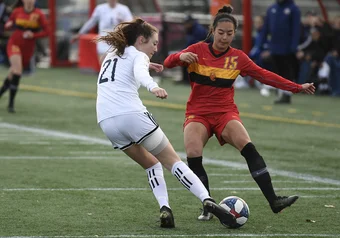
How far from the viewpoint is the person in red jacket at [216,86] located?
27.3 ft

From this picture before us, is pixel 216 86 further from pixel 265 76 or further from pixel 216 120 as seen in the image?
pixel 265 76

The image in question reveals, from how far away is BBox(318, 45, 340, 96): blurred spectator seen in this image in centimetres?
2109

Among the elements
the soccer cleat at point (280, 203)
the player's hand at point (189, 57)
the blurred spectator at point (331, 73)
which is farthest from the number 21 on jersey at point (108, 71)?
the blurred spectator at point (331, 73)

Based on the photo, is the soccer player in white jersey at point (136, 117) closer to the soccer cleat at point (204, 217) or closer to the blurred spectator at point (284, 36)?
the soccer cleat at point (204, 217)

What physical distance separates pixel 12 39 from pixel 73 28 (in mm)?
14004

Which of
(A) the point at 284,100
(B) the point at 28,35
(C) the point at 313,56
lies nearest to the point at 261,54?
(C) the point at 313,56

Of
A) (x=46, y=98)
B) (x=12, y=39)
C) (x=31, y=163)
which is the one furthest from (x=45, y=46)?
(x=31, y=163)

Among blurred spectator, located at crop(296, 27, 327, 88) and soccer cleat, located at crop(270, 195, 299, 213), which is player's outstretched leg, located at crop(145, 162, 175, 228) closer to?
soccer cleat, located at crop(270, 195, 299, 213)

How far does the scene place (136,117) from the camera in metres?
7.68

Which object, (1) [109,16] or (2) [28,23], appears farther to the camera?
(1) [109,16]

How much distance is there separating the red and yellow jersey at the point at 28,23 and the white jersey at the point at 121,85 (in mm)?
9735

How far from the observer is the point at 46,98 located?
2080cm

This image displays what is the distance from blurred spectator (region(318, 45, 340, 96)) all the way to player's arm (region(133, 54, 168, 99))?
13790 mm

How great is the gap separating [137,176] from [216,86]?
255 cm
